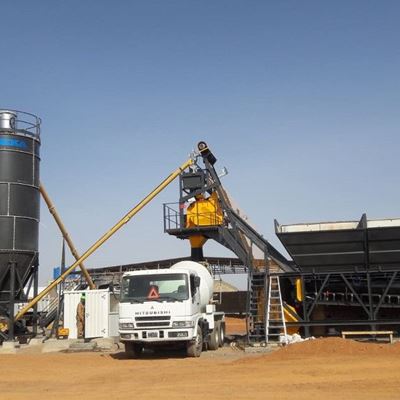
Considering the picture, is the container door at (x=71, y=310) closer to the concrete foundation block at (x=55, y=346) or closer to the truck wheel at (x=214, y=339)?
the concrete foundation block at (x=55, y=346)

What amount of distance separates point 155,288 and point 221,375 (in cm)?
484

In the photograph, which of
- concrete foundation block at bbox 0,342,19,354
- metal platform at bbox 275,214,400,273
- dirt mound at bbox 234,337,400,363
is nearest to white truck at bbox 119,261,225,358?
dirt mound at bbox 234,337,400,363

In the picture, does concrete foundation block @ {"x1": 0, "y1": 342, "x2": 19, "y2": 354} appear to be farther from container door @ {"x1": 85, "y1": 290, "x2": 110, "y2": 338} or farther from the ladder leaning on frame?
the ladder leaning on frame

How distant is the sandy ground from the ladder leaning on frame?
2614mm

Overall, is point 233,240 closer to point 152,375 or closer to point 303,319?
point 303,319

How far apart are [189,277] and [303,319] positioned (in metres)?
5.45

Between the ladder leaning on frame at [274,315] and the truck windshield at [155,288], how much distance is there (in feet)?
14.5

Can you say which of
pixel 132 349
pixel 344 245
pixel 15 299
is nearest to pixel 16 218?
pixel 15 299

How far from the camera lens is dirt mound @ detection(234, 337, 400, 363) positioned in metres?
15.3

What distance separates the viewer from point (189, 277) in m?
17.0

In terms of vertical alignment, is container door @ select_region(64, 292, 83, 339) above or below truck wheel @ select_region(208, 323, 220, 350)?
above

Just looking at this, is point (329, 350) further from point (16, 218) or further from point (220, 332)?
point (16, 218)

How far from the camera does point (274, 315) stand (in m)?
20.3

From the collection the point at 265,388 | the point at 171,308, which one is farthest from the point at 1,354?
the point at 265,388
